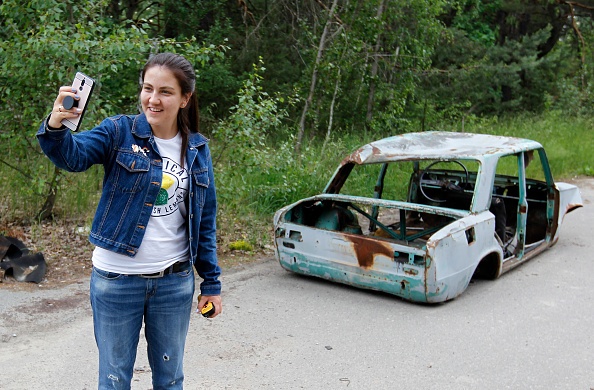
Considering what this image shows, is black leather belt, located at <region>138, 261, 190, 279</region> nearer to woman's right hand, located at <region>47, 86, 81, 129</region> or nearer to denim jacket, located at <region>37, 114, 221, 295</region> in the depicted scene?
denim jacket, located at <region>37, 114, 221, 295</region>

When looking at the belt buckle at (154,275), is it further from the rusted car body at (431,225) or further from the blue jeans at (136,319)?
the rusted car body at (431,225)

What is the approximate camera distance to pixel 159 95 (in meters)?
2.86

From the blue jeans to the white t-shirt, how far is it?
50mm

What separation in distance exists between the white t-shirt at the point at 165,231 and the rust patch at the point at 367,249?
324cm

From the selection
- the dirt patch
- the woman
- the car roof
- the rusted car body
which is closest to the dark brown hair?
the woman

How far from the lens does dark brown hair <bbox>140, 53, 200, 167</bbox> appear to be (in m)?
2.88

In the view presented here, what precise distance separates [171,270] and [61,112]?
32.2 inches

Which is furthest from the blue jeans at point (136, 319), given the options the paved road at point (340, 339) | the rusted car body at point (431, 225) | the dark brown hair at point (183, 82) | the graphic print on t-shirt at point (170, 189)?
the rusted car body at point (431, 225)

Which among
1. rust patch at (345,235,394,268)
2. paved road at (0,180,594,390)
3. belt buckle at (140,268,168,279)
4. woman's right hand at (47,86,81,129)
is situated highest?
woman's right hand at (47,86,81,129)

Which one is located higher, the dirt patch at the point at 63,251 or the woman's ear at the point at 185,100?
the woman's ear at the point at 185,100

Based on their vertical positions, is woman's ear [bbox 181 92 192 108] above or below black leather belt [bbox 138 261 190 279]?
above

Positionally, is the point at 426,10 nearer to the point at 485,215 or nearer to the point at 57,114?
the point at 485,215

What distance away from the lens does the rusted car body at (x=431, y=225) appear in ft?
19.5

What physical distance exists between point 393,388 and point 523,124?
47.0 feet
